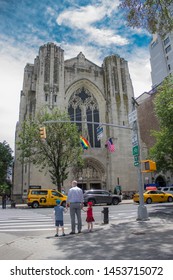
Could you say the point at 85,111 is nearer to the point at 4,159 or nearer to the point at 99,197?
the point at 99,197

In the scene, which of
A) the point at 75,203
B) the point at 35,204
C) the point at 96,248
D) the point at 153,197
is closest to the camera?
the point at 96,248

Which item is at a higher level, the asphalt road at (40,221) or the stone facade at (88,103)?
the stone facade at (88,103)

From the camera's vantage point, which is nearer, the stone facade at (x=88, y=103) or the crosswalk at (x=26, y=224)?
the crosswalk at (x=26, y=224)

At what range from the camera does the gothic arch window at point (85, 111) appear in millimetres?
37156

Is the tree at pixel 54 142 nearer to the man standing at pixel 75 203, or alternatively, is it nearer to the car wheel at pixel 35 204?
the car wheel at pixel 35 204

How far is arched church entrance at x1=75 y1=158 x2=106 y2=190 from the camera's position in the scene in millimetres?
35297

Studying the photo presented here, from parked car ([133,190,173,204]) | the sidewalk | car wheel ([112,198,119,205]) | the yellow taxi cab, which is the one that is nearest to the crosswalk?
the sidewalk

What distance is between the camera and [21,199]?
32.8 meters

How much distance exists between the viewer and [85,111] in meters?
38.5

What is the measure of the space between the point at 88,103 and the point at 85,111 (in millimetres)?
1824

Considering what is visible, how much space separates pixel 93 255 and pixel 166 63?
67307 millimetres

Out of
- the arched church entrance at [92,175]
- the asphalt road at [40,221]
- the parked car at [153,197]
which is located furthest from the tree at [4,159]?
the asphalt road at [40,221]

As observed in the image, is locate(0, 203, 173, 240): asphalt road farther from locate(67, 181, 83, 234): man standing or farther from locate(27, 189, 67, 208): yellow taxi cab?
locate(27, 189, 67, 208): yellow taxi cab

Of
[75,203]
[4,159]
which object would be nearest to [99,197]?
[75,203]
